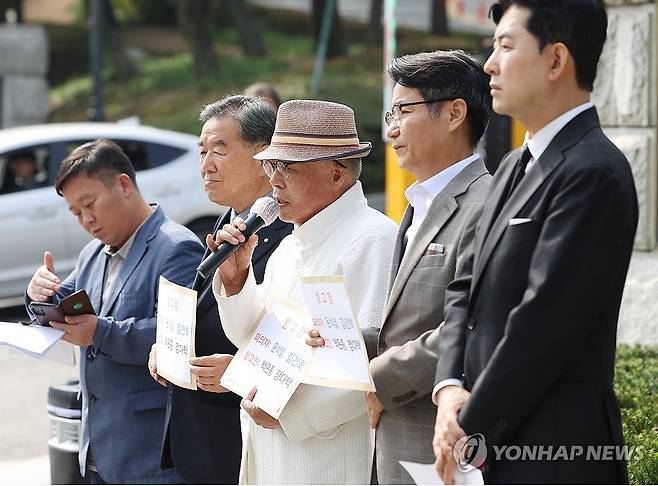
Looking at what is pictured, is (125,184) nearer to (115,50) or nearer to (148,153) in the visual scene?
(148,153)

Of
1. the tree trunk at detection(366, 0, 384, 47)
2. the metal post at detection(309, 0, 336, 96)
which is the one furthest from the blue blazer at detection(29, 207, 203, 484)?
the tree trunk at detection(366, 0, 384, 47)

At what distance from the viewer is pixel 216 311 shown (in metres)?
3.86

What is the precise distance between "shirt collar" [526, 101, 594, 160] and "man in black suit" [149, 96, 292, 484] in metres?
1.41

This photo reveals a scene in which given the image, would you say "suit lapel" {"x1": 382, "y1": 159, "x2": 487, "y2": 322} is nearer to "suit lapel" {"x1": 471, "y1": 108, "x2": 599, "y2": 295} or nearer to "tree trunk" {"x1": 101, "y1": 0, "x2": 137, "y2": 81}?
"suit lapel" {"x1": 471, "y1": 108, "x2": 599, "y2": 295}

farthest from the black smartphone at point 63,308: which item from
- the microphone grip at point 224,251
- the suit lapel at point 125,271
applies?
the microphone grip at point 224,251

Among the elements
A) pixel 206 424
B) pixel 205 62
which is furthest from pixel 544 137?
pixel 205 62

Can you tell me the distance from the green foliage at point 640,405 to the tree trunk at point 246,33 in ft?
74.2

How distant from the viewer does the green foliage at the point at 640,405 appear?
4.09 metres

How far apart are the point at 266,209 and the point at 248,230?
0.11 metres

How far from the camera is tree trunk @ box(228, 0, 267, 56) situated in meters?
27.5

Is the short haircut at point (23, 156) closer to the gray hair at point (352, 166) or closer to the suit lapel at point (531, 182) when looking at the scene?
the gray hair at point (352, 166)

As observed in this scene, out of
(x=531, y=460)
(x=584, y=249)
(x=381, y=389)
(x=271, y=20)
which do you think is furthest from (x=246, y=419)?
(x=271, y=20)

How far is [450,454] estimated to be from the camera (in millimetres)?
2592

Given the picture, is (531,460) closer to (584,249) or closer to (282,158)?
(584,249)
